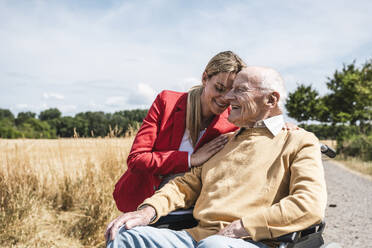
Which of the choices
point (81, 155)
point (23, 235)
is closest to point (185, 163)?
point (23, 235)

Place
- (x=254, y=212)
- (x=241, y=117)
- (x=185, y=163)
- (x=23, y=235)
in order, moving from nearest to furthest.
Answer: (x=254, y=212) → (x=241, y=117) → (x=185, y=163) → (x=23, y=235)

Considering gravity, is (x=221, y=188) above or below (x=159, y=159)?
below

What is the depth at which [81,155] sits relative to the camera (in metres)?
5.41

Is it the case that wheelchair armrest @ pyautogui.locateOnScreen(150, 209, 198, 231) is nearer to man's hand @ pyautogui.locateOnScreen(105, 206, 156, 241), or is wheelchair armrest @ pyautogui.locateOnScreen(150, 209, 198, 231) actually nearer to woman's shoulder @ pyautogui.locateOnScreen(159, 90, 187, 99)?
man's hand @ pyautogui.locateOnScreen(105, 206, 156, 241)

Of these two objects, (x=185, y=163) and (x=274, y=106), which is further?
(x=185, y=163)

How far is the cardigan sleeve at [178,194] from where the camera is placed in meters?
2.04

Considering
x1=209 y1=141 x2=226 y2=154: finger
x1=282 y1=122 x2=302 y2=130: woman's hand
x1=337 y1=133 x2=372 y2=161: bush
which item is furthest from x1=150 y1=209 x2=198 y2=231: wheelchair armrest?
x1=337 y1=133 x2=372 y2=161: bush

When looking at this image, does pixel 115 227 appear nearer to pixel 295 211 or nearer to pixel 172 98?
pixel 295 211

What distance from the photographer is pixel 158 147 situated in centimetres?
249

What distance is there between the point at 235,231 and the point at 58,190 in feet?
14.1

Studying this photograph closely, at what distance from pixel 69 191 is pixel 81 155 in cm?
57

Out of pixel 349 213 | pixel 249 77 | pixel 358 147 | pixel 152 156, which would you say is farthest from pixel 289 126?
pixel 358 147

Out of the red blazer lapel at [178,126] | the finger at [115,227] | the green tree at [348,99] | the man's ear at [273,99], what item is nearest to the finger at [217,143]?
the red blazer lapel at [178,126]

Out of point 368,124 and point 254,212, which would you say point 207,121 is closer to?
point 254,212
